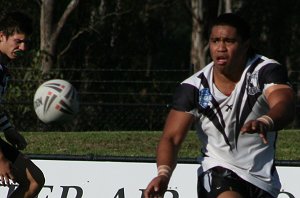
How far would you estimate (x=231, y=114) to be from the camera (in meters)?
5.54

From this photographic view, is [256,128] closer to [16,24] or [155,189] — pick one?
[155,189]

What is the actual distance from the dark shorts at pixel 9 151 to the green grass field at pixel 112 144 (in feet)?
14.7

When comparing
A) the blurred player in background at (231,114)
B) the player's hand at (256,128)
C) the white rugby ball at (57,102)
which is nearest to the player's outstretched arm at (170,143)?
the blurred player in background at (231,114)

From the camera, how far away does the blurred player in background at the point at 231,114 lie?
548 centimetres

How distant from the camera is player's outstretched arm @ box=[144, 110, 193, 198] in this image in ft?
17.5

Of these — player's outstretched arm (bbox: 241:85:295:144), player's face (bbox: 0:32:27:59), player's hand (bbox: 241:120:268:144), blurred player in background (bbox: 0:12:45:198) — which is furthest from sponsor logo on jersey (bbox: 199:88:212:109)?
player's face (bbox: 0:32:27:59)

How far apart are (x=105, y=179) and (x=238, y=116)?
3.78 meters

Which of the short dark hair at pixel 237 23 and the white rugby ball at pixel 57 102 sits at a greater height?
the short dark hair at pixel 237 23

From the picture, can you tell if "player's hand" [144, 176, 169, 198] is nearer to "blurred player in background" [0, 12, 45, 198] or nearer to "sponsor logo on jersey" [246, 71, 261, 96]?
"sponsor logo on jersey" [246, 71, 261, 96]

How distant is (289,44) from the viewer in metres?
37.3

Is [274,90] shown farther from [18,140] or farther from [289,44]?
[289,44]

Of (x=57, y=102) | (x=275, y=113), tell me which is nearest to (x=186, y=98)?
(x=275, y=113)

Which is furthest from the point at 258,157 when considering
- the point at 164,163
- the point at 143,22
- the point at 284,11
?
the point at 284,11

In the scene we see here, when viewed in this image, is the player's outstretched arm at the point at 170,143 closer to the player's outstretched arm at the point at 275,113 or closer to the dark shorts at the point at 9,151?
the player's outstretched arm at the point at 275,113
